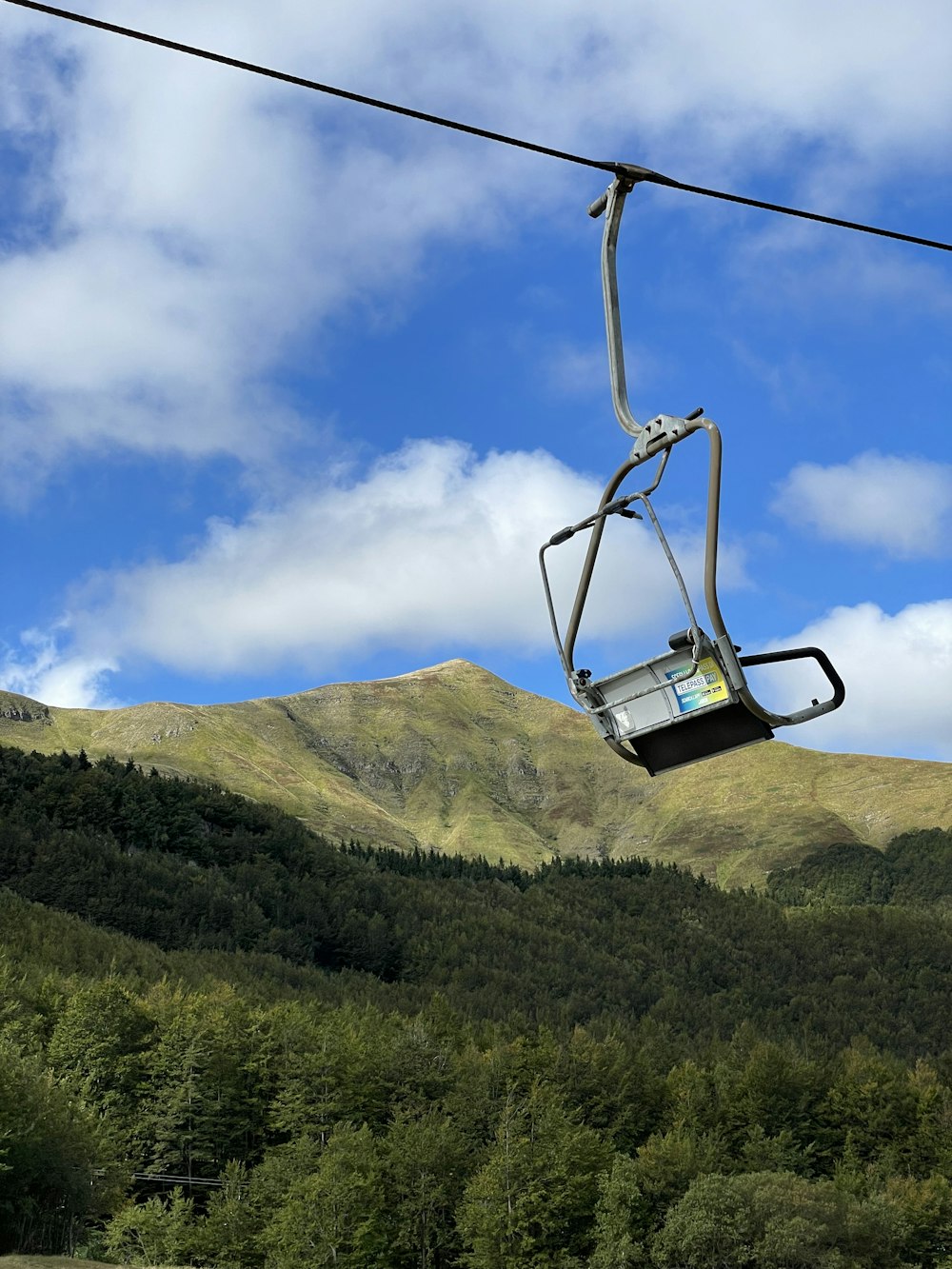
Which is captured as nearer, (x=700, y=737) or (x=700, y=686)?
(x=700, y=686)

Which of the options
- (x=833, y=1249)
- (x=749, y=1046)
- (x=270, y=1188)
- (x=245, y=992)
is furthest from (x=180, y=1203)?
(x=749, y=1046)

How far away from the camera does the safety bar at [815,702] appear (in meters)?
9.52

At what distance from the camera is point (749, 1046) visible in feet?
619

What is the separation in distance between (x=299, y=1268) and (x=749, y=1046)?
122329mm

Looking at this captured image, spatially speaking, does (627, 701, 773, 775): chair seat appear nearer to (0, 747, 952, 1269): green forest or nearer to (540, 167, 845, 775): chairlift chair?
(540, 167, 845, 775): chairlift chair

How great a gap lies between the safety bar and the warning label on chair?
21 centimetres

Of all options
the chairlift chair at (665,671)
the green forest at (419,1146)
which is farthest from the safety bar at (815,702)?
the green forest at (419,1146)

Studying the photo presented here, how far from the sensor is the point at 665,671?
9867mm

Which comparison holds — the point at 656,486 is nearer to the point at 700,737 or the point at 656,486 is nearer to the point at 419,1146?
the point at 700,737

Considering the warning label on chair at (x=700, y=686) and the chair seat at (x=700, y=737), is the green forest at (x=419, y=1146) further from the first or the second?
the warning label on chair at (x=700, y=686)

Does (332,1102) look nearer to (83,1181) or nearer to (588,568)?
(83,1181)

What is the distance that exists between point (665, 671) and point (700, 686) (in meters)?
0.31

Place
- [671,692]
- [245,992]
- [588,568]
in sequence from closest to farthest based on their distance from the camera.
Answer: [671,692] → [588,568] → [245,992]

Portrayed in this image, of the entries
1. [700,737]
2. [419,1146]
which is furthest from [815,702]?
[419,1146]
